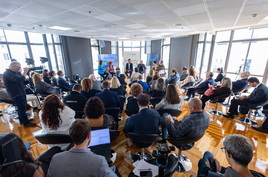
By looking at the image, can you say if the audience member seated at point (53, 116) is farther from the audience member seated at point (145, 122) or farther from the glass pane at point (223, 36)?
the glass pane at point (223, 36)

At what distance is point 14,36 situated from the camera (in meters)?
5.62

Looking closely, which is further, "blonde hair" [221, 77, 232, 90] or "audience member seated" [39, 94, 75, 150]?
"blonde hair" [221, 77, 232, 90]

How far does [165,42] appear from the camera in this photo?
9320mm

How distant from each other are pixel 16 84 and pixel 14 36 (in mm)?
4760

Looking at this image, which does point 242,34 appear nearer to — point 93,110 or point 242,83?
point 242,83

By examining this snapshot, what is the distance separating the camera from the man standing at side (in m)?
2.63

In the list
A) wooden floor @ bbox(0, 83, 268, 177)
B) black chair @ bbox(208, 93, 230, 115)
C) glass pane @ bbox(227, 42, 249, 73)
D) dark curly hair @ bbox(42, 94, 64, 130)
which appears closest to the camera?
dark curly hair @ bbox(42, 94, 64, 130)

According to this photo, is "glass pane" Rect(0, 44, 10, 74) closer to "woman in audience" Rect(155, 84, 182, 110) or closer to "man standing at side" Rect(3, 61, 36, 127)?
"man standing at side" Rect(3, 61, 36, 127)

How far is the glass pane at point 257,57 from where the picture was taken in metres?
5.33

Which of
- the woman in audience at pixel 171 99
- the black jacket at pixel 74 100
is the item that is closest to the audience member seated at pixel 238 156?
the woman in audience at pixel 171 99

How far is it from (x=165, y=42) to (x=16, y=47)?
918 cm

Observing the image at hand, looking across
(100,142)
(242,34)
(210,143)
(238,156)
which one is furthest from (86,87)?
(242,34)

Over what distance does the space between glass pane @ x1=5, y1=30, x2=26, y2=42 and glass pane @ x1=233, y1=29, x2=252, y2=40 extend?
10.7 meters

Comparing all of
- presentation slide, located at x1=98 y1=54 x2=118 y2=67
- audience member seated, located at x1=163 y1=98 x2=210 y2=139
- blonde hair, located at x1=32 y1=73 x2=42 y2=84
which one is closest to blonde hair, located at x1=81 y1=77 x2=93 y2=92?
blonde hair, located at x1=32 y1=73 x2=42 y2=84
